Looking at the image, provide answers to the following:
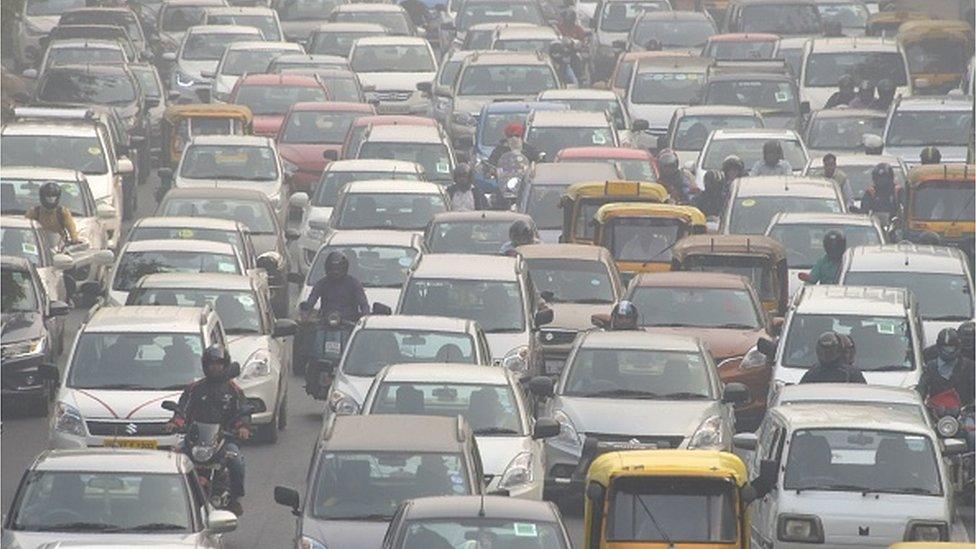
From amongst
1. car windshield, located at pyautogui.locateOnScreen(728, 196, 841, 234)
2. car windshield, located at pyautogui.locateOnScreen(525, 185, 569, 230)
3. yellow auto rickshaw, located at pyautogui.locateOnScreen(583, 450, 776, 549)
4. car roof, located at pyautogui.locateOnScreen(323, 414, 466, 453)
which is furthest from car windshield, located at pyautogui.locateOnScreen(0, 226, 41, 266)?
yellow auto rickshaw, located at pyautogui.locateOnScreen(583, 450, 776, 549)

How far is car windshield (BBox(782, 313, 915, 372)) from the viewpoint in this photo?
1077 inches

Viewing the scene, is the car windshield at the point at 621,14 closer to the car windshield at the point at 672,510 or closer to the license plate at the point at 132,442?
the license plate at the point at 132,442

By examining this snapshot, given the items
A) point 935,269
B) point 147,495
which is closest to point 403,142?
point 935,269

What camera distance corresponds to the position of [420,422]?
69.3ft

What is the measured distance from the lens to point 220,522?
19297 mm

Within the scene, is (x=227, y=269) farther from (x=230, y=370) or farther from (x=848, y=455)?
(x=848, y=455)

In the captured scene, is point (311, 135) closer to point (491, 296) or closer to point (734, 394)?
point (491, 296)

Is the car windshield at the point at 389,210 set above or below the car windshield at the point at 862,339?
below

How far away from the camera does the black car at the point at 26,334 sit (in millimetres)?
28656

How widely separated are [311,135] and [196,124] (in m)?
1.95

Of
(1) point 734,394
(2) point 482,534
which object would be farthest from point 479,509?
(1) point 734,394

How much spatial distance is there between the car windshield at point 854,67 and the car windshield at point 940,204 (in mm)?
13084

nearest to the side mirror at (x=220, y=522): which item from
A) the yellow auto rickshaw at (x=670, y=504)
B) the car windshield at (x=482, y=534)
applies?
the car windshield at (x=482, y=534)

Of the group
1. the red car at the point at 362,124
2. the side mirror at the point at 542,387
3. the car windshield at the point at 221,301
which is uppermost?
the side mirror at the point at 542,387
